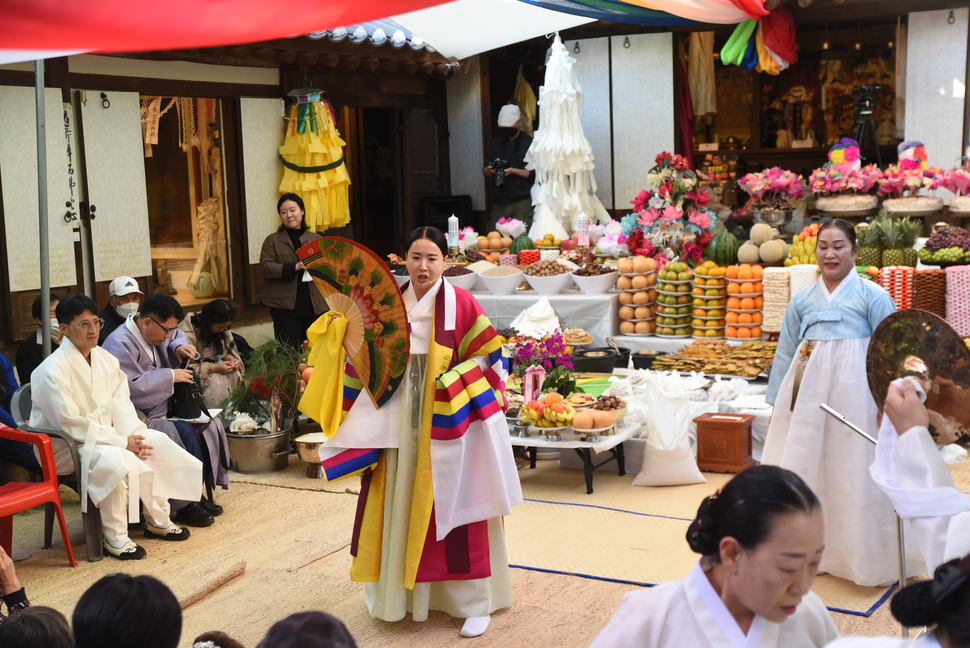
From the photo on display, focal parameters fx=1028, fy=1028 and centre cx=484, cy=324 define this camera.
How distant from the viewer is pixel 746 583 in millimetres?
1746

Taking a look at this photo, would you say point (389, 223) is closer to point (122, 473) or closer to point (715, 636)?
point (122, 473)

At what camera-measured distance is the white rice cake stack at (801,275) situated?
22.6 feet

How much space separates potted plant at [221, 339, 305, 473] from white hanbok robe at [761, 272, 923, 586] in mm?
3175

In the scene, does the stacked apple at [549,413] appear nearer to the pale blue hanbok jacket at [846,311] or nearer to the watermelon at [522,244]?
the pale blue hanbok jacket at [846,311]

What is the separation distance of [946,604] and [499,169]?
8.96 metres

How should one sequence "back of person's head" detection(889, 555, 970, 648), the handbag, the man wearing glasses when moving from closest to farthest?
"back of person's head" detection(889, 555, 970, 648), the man wearing glasses, the handbag

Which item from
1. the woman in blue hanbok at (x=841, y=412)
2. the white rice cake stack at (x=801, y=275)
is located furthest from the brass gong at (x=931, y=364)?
the white rice cake stack at (x=801, y=275)

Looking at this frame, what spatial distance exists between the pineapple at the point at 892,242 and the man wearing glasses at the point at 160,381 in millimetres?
4476

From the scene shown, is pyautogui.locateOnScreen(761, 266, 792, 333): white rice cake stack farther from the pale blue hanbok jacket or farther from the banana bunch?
the pale blue hanbok jacket

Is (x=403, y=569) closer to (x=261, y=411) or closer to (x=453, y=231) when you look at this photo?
(x=261, y=411)

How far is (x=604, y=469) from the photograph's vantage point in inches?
237

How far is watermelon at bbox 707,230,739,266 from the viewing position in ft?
24.6

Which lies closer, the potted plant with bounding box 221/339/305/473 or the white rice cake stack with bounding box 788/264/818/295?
the potted plant with bounding box 221/339/305/473

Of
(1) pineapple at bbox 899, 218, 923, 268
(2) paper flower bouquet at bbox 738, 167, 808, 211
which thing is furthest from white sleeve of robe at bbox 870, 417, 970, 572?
(2) paper flower bouquet at bbox 738, 167, 808, 211
